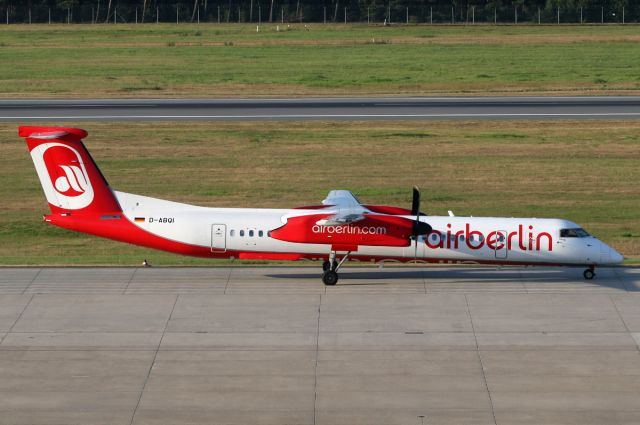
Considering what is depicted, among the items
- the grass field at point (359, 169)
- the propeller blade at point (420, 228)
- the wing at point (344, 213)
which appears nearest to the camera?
the wing at point (344, 213)

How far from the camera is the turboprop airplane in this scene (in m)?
34.4

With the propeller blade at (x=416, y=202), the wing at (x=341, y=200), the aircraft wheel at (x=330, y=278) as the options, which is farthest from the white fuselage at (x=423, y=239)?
the wing at (x=341, y=200)

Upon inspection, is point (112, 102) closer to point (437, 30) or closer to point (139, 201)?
point (139, 201)

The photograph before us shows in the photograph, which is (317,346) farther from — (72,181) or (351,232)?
(72,181)

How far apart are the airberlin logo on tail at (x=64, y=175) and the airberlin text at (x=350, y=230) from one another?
24.7ft

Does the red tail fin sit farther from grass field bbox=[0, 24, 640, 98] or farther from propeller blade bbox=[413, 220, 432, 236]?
grass field bbox=[0, 24, 640, 98]

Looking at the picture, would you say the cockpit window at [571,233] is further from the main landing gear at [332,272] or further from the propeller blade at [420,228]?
the main landing gear at [332,272]

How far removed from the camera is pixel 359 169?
58.3 m

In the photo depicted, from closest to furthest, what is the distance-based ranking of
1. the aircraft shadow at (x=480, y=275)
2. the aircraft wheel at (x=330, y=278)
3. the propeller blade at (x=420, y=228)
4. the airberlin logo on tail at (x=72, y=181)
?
1. the propeller blade at (x=420, y=228)
2. the aircraft wheel at (x=330, y=278)
3. the airberlin logo on tail at (x=72, y=181)
4. the aircraft shadow at (x=480, y=275)

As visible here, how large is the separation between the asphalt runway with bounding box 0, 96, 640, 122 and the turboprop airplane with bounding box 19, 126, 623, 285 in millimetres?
33425

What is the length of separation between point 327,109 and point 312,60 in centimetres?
2469

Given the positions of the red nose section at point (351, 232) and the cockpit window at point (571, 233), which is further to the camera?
the cockpit window at point (571, 233)

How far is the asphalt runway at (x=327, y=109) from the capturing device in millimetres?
69500

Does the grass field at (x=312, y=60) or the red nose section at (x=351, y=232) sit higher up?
the grass field at (x=312, y=60)
